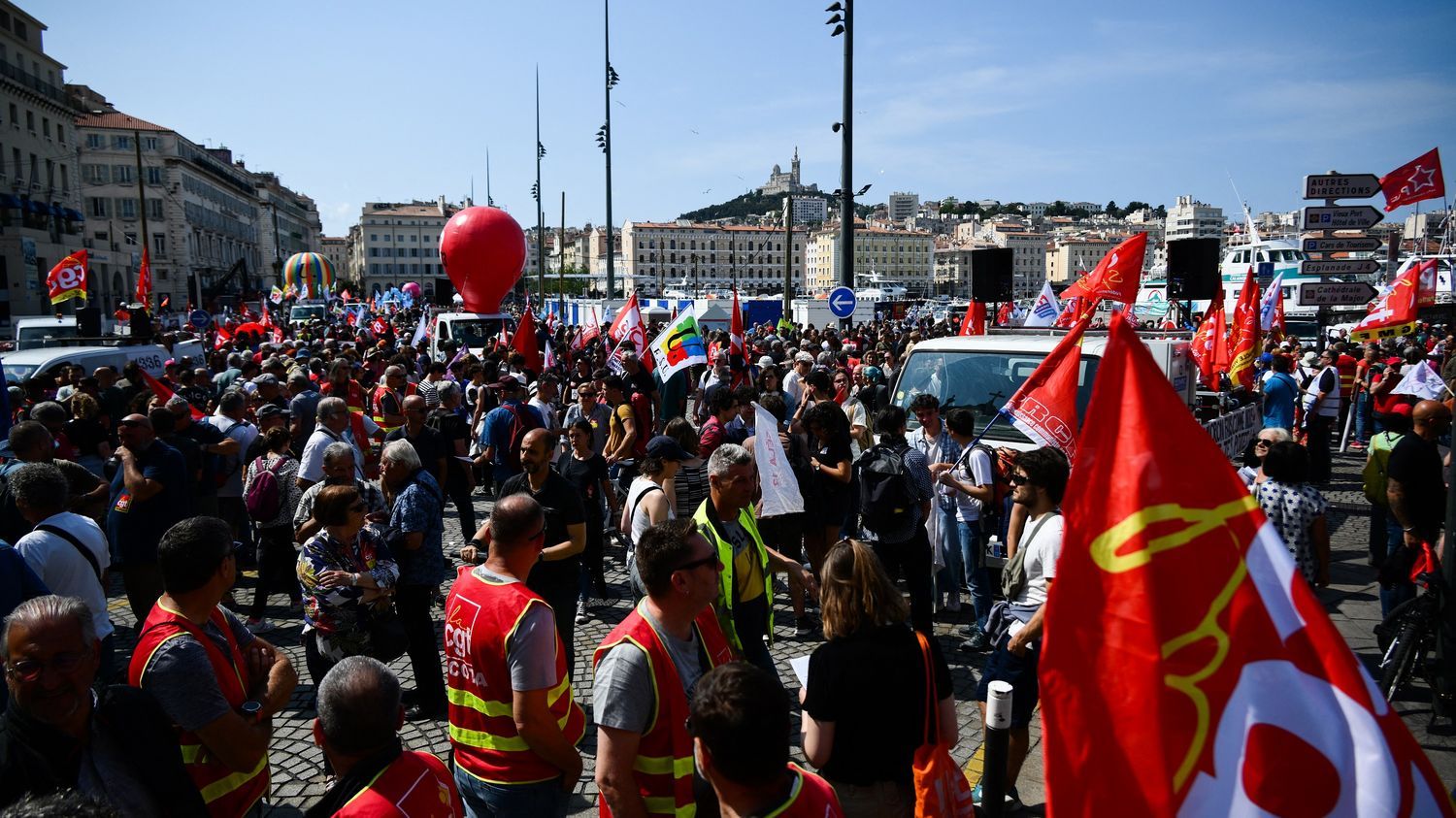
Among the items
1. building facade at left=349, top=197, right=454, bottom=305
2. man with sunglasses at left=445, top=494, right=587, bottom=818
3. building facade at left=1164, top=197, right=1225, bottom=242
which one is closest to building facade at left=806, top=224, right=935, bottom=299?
building facade at left=1164, top=197, right=1225, bottom=242

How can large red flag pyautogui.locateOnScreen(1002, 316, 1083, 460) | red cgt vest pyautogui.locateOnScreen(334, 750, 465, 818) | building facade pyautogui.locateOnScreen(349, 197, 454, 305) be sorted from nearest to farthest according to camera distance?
red cgt vest pyautogui.locateOnScreen(334, 750, 465, 818) < large red flag pyautogui.locateOnScreen(1002, 316, 1083, 460) < building facade pyautogui.locateOnScreen(349, 197, 454, 305)

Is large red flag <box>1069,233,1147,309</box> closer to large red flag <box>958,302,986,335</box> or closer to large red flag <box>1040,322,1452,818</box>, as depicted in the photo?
large red flag <box>958,302,986,335</box>

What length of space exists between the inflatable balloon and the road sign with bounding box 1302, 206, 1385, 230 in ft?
135

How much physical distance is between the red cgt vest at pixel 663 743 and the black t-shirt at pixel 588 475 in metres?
3.97

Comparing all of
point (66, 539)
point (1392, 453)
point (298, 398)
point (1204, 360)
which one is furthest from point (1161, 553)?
point (1204, 360)

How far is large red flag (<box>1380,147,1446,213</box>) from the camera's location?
11930mm

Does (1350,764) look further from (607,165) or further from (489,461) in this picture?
(607,165)

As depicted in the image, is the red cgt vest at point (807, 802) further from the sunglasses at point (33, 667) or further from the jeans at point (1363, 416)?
the jeans at point (1363, 416)

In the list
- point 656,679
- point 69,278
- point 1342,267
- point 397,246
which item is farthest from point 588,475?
point 397,246

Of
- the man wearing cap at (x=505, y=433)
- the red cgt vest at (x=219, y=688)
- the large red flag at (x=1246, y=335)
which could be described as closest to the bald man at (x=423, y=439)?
the man wearing cap at (x=505, y=433)

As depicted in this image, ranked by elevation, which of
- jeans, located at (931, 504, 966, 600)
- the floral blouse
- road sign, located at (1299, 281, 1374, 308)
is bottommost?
jeans, located at (931, 504, 966, 600)

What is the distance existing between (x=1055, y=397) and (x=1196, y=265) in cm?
974

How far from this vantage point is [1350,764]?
5.07ft

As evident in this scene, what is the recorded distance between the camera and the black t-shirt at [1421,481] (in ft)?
18.7
